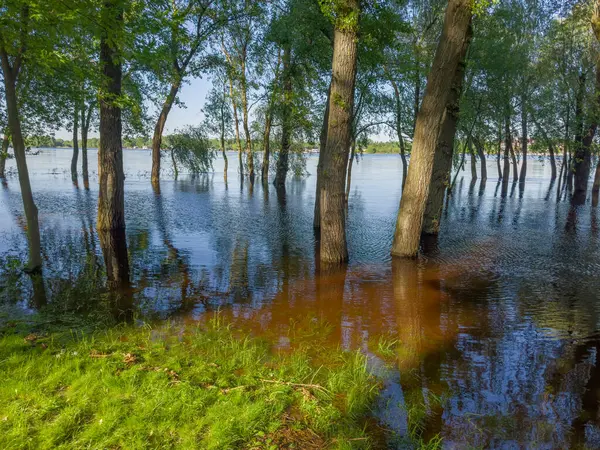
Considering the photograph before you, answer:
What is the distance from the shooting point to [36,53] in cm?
743

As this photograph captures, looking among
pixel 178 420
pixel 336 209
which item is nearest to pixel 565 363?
pixel 178 420

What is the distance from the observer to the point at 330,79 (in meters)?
15.2

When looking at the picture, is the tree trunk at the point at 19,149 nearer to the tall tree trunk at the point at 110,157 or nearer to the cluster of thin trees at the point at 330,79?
the cluster of thin trees at the point at 330,79

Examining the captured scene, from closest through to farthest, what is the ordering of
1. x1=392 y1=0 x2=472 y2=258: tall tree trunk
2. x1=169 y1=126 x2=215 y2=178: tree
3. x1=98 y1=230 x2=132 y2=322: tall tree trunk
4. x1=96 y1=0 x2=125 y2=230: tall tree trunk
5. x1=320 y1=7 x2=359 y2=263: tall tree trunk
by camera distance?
x1=98 y1=230 x2=132 y2=322: tall tree trunk
x1=320 y1=7 x2=359 y2=263: tall tree trunk
x1=392 y1=0 x2=472 y2=258: tall tree trunk
x1=96 y1=0 x2=125 y2=230: tall tree trunk
x1=169 y1=126 x2=215 y2=178: tree

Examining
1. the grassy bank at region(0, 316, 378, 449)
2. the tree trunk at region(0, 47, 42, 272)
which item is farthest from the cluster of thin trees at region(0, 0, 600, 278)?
the grassy bank at region(0, 316, 378, 449)

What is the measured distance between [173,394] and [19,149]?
251 inches

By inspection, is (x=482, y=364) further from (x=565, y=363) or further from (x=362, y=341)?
(x=362, y=341)

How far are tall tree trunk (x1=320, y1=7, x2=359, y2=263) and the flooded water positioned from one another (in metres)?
0.81

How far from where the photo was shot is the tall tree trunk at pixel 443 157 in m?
12.5

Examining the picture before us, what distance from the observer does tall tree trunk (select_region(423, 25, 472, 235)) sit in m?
12.5

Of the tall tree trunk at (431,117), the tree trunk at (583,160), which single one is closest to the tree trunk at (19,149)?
the tall tree trunk at (431,117)

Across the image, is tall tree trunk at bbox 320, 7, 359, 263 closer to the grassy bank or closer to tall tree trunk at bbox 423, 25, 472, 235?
tall tree trunk at bbox 423, 25, 472, 235

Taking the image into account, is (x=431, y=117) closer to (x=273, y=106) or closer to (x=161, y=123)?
(x=273, y=106)

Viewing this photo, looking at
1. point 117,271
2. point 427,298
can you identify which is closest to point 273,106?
point 117,271
